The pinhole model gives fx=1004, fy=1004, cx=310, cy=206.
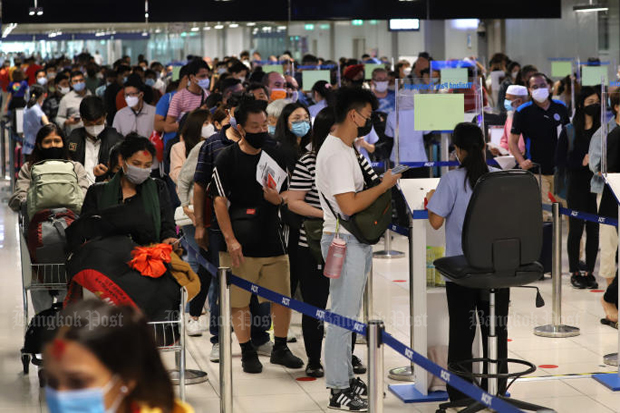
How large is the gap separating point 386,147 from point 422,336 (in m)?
5.55

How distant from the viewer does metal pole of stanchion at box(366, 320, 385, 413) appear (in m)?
3.74

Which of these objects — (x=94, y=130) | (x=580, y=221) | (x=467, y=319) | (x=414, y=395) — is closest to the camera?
(x=467, y=319)

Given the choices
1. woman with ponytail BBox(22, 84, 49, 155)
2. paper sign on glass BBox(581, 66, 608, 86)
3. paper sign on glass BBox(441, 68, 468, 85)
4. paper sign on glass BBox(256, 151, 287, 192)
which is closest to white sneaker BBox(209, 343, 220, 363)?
paper sign on glass BBox(256, 151, 287, 192)

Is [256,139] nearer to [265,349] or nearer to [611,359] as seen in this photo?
[265,349]

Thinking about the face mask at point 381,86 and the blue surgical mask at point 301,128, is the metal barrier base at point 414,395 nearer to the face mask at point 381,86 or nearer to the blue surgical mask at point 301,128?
the blue surgical mask at point 301,128

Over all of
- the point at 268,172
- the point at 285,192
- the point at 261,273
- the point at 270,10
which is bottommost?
the point at 261,273

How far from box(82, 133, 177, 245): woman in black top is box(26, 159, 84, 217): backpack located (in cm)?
73

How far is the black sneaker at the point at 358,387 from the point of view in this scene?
17.5 ft

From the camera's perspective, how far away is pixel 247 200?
233 inches

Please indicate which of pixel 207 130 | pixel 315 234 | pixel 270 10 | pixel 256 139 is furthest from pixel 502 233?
pixel 270 10

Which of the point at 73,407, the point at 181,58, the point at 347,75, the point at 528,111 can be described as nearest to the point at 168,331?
the point at 73,407

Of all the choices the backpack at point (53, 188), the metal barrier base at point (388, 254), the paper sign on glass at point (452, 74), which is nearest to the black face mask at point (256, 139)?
the backpack at point (53, 188)

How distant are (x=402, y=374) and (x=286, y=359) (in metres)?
0.75

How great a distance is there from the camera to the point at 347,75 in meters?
13.7
